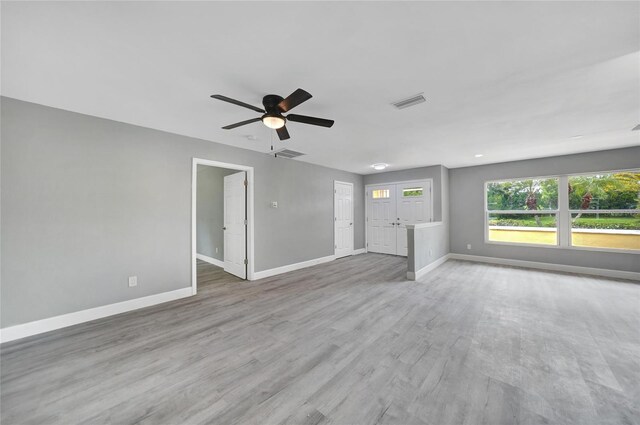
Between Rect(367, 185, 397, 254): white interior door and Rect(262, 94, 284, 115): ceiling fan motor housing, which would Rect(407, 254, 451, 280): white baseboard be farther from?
Rect(262, 94, 284, 115): ceiling fan motor housing

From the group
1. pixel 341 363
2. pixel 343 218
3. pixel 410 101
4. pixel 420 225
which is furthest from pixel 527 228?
pixel 341 363

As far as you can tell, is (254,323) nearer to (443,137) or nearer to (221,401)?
(221,401)

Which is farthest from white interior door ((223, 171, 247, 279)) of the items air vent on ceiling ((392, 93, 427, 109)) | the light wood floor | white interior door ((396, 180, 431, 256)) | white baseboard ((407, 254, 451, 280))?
white interior door ((396, 180, 431, 256))

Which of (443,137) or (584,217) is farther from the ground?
(443,137)

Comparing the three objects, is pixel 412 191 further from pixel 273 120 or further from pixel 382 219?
pixel 273 120

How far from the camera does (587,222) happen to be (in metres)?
4.87

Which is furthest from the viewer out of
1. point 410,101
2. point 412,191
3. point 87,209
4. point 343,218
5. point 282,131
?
point 343,218

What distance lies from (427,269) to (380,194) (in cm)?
291

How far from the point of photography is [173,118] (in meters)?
3.03

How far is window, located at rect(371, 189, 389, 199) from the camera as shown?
7074 millimetres

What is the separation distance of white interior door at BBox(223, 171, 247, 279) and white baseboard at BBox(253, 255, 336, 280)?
308 mm

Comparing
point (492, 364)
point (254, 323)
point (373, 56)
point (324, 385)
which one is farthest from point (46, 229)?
point (492, 364)

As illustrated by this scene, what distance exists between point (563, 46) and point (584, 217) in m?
5.09

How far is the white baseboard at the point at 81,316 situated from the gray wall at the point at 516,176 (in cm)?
674
